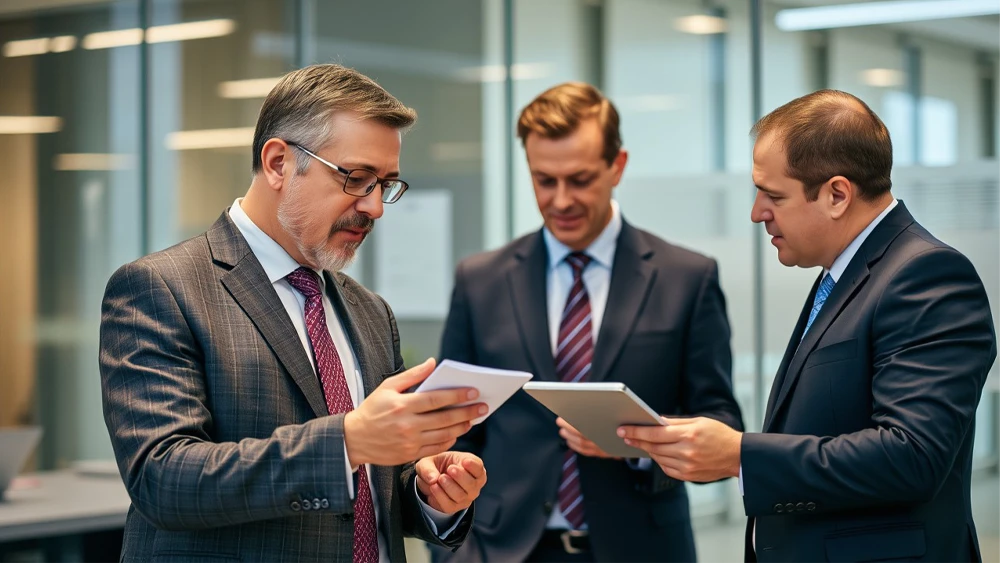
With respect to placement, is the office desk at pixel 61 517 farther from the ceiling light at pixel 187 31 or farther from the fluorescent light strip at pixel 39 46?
the ceiling light at pixel 187 31

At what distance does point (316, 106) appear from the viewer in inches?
91.5

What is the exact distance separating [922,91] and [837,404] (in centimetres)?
314

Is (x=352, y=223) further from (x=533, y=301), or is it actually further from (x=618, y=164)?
(x=618, y=164)

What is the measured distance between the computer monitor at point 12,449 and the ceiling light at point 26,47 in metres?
3.09

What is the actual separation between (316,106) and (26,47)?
5573mm

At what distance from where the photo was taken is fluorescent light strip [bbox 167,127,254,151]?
7.14m

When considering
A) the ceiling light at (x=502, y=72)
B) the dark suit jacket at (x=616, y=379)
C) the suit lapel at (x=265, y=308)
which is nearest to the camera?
the suit lapel at (x=265, y=308)

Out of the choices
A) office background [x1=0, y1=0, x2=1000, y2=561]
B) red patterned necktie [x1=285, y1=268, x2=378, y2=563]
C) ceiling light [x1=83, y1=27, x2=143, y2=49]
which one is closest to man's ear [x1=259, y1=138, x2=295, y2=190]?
red patterned necktie [x1=285, y1=268, x2=378, y2=563]

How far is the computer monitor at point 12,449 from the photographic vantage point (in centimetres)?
493

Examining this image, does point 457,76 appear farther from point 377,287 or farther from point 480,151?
point 377,287

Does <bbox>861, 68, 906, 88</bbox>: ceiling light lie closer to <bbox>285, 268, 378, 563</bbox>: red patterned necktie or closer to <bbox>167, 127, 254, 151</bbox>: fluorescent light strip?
<bbox>285, 268, 378, 563</bbox>: red patterned necktie

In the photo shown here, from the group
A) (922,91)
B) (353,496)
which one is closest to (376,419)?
(353,496)

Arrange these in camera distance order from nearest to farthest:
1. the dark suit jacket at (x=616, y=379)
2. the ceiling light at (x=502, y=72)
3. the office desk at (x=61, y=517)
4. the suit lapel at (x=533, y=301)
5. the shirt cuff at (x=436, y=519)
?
the shirt cuff at (x=436, y=519)
the dark suit jacket at (x=616, y=379)
the suit lapel at (x=533, y=301)
the office desk at (x=61, y=517)
the ceiling light at (x=502, y=72)

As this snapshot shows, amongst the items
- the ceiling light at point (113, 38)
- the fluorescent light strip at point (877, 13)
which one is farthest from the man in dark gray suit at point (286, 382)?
the ceiling light at point (113, 38)
